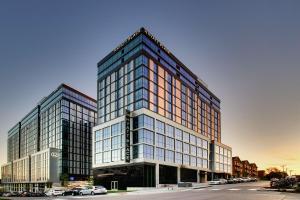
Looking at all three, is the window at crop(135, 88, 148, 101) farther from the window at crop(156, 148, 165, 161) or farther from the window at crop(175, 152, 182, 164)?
the window at crop(175, 152, 182, 164)

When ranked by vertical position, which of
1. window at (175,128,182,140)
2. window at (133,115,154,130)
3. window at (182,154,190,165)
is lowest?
window at (182,154,190,165)

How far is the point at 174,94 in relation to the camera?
109562 mm

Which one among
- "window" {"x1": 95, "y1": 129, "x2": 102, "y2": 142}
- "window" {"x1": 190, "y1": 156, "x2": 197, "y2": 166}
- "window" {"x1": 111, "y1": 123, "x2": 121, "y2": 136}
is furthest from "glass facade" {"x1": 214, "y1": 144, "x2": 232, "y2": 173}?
"window" {"x1": 111, "y1": 123, "x2": 121, "y2": 136}

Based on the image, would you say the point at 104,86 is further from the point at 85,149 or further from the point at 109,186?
the point at 85,149

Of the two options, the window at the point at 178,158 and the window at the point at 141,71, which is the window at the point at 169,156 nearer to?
the window at the point at 178,158

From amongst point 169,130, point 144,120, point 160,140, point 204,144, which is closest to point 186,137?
point 169,130

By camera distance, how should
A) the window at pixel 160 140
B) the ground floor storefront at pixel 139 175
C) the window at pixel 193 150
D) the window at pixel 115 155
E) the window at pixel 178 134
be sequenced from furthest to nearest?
the window at pixel 193 150 → the window at pixel 178 134 → the window at pixel 115 155 → the window at pixel 160 140 → the ground floor storefront at pixel 139 175

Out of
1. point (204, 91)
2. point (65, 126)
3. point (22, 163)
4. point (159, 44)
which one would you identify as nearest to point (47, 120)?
point (65, 126)

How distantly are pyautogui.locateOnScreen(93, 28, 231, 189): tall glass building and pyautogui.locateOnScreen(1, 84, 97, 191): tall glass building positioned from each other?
37680 mm

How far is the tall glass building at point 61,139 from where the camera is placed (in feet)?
465

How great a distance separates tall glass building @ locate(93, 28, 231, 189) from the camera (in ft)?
287

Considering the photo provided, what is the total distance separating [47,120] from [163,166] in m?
80.1

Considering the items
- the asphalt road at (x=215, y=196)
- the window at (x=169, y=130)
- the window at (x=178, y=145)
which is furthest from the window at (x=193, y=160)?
the asphalt road at (x=215, y=196)

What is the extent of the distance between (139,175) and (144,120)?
12.7 m
